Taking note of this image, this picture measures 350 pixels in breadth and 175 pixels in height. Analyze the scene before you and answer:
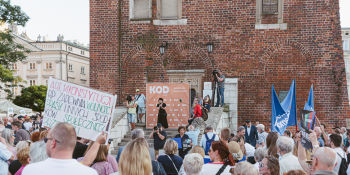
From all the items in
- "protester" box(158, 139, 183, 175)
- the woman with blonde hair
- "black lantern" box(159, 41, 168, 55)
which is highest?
"black lantern" box(159, 41, 168, 55)

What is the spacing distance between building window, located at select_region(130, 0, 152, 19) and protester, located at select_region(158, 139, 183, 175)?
12.7m

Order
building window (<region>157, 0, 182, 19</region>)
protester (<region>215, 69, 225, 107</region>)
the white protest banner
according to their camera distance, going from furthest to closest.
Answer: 1. building window (<region>157, 0, 182, 19</region>)
2. protester (<region>215, 69, 225, 107</region>)
3. the white protest banner

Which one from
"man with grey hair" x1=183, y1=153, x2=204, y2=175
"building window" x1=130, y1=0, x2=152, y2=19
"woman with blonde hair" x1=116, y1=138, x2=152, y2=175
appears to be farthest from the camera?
"building window" x1=130, y1=0, x2=152, y2=19

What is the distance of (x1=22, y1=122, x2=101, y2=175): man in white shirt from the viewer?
11.2 feet

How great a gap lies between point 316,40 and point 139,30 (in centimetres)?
810

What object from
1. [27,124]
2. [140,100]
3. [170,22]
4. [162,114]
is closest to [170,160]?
[162,114]

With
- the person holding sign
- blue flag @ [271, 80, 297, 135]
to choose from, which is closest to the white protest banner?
blue flag @ [271, 80, 297, 135]

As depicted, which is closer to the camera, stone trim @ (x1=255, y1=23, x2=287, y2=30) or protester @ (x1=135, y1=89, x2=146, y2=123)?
protester @ (x1=135, y1=89, x2=146, y2=123)

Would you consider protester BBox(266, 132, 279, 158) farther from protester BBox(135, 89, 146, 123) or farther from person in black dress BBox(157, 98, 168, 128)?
protester BBox(135, 89, 146, 123)

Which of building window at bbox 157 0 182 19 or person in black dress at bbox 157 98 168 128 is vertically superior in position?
building window at bbox 157 0 182 19

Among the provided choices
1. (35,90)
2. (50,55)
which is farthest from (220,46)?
(50,55)

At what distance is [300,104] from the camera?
17.5 meters

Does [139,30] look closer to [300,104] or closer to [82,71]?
[300,104]

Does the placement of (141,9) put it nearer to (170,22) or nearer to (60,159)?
(170,22)
